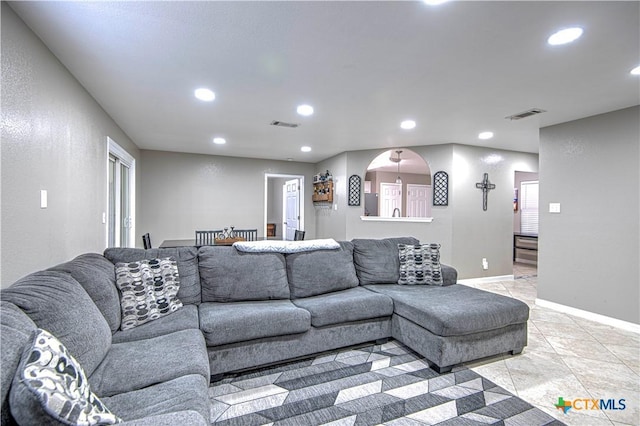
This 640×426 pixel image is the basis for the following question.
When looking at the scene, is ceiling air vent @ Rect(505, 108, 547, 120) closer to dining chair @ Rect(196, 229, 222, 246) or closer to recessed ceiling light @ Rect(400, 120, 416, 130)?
recessed ceiling light @ Rect(400, 120, 416, 130)

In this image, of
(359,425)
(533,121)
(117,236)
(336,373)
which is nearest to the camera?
(359,425)

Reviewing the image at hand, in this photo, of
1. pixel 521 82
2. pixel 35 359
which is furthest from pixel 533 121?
pixel 35 359

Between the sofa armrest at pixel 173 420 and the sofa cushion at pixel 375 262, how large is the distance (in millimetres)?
2271

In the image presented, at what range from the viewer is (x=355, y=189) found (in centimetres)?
577

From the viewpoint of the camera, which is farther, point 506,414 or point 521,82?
point 521,82

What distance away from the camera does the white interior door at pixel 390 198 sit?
8.80m

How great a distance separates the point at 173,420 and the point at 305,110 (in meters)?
3.07

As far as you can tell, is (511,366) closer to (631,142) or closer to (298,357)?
(298,357)

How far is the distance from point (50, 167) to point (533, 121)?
4902 mm

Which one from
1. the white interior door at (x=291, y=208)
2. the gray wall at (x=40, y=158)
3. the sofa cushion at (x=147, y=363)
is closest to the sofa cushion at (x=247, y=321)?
the sofa cushion at (x=147, y=363)

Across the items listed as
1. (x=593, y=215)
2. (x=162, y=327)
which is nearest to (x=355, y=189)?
(x=593, y=215)

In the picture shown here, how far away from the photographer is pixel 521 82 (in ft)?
8.72

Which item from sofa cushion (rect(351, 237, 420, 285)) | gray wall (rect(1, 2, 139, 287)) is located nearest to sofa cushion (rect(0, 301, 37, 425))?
gray wall (rect(1, 2, 139, 287))

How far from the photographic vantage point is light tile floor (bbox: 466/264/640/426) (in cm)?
195
